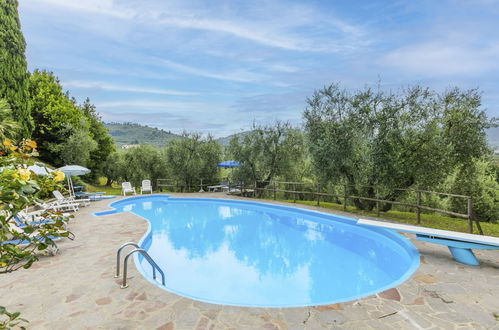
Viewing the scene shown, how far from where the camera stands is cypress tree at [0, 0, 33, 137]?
14.2 meters

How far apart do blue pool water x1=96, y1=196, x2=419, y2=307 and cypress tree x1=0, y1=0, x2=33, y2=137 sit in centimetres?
1075

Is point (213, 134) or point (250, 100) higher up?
point (250, 100)

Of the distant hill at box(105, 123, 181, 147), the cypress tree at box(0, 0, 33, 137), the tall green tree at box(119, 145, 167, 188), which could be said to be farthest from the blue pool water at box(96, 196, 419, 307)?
the distant hill at box(105, 123, 181, 147)

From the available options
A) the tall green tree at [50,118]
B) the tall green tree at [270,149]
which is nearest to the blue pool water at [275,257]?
the tall green tree at [270,149]

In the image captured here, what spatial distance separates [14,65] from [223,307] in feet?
61.4

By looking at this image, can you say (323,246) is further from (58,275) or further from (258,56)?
(258,56)

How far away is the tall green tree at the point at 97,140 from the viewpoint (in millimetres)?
26888

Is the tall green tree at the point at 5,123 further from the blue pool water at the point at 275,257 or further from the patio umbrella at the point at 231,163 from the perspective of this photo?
the patio umbrella at the point at 231,163

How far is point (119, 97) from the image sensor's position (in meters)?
34.3

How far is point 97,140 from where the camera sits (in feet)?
90.1

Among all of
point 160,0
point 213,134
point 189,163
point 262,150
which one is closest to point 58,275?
point 160,0

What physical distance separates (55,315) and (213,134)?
1579cm

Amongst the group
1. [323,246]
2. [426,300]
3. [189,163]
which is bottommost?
[323,246]

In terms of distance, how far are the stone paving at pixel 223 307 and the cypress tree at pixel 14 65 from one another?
46.5 ft
